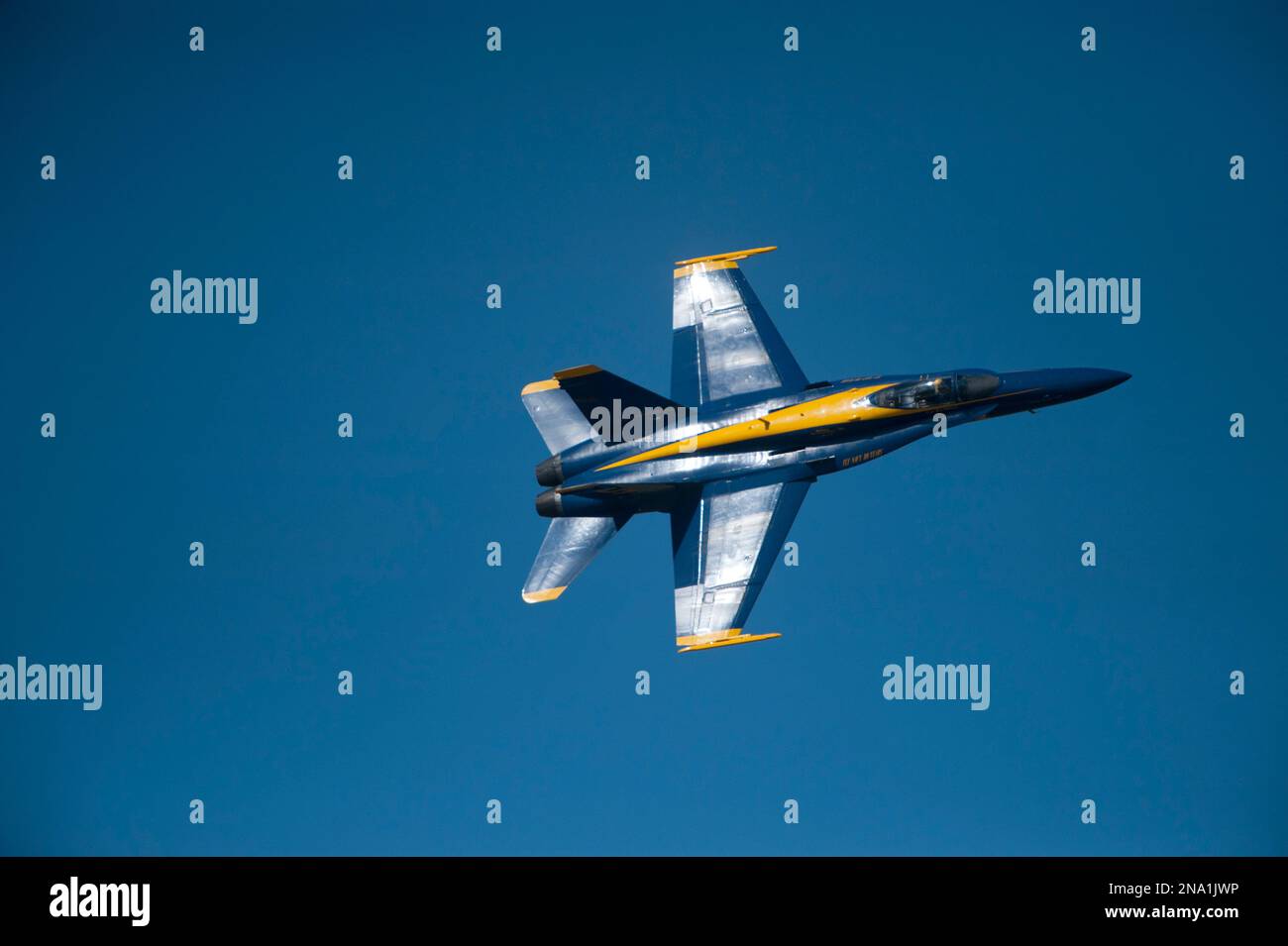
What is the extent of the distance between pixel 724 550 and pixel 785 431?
2.48 metres

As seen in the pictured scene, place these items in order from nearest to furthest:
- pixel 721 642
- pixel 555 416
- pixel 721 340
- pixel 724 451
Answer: pixel 721 642
pixel 724 451
pixel 555 416
pixel 721 340

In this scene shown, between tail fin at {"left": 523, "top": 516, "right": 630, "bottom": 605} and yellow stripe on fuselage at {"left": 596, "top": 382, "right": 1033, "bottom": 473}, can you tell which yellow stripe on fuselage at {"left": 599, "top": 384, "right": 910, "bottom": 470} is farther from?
tail fin at {"left": 523, "top": 516, "right": 630, "bottom": 605}

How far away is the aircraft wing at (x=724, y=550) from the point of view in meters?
28.6

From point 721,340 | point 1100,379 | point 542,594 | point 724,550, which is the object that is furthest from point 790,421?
point 1100,379

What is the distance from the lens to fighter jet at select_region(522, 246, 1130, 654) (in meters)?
28.9

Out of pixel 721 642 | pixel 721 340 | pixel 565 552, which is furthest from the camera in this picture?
pixel 721 340

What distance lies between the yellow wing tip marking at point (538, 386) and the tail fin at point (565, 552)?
2511mm

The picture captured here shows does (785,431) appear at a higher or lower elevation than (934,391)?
lower

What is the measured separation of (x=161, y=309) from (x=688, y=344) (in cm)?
1106

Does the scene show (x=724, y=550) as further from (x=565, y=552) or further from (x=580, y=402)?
(x=580, y=402)

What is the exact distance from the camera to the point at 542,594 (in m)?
29.1

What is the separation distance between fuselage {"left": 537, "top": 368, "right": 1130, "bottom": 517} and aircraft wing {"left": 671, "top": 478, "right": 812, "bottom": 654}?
14.0 inches
